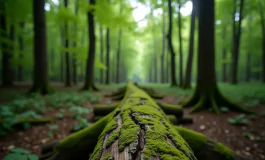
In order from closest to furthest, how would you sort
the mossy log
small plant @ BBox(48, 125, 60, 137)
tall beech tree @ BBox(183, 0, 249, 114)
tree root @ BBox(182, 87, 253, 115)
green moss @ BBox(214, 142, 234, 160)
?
the mossy log < green moss @ BBox(214, 142, 234, 160) < small plant @ BBox(48, 125, 60, 137) < tree root @ BBox(182, 87, 253, 115) < tall beech tree @ BBox(183, 0, 249, 114)

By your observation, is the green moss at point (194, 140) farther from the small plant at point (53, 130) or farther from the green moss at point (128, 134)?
the small plant at point (53, 130)

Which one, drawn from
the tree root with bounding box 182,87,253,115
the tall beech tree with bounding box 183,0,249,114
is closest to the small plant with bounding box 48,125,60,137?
the tree root with bounding box 182,87,253,115

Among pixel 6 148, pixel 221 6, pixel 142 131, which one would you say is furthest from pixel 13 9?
pixel 221 6

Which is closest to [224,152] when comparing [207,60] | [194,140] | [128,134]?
[194,140]

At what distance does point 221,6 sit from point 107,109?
630 inches

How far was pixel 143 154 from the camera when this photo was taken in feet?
3.25

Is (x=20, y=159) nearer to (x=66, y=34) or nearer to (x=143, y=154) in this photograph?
(x=143, y=154)

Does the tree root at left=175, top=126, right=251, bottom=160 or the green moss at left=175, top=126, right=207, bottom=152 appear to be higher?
the green moss at left=175, top=126, right=207, bottom=152

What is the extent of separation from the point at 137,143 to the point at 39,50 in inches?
336

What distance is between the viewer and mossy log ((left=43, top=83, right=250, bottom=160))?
1.06 m

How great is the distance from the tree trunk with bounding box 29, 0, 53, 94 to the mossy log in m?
6.37

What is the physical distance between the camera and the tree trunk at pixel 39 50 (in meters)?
7.59

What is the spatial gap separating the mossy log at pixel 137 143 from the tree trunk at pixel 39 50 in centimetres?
637

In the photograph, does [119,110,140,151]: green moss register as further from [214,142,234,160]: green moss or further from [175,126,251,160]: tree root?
[214,142,234,160]: green moss
